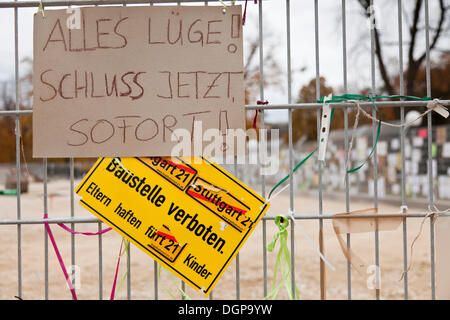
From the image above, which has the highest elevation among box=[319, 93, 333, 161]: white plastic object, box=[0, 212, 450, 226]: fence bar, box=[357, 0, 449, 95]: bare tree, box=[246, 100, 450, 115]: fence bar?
box=[357, 0, 449, 95]: bare tree

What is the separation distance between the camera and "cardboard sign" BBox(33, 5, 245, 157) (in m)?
1.70

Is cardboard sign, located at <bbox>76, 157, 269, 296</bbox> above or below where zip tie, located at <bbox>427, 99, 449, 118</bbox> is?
below

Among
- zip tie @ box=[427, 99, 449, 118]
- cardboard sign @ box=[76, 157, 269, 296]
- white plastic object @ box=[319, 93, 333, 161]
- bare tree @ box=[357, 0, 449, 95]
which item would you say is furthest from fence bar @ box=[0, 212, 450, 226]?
bare tree @ box=[357, 0, 449, 95]

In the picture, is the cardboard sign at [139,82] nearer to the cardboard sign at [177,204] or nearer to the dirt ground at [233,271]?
the cardboard sign at [177,204]

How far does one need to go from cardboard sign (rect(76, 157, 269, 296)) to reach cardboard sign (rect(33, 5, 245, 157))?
0.08 meters

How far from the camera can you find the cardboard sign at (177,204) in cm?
172

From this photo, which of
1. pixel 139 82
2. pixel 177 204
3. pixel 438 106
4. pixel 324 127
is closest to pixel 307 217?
pixel 324 127

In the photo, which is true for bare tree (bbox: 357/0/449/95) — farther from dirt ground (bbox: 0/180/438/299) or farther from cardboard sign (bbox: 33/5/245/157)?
cardboard sign (bbox: 33/5/245/157)

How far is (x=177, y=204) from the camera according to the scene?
1.72 metres

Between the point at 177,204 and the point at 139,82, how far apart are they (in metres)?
0.47

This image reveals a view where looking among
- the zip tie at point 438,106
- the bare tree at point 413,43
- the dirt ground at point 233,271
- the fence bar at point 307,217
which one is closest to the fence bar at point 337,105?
the zip tie at point 438,106

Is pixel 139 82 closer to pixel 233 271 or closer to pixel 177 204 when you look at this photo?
pixel 177 204

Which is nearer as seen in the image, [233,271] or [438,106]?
[438,106]
